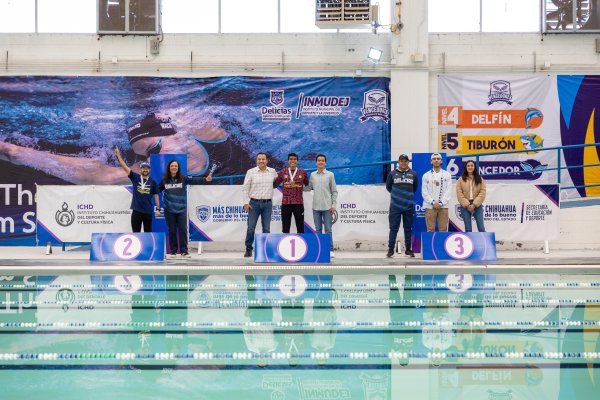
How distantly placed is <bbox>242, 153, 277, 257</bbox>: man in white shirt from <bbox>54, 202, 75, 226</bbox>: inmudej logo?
9.59 ft

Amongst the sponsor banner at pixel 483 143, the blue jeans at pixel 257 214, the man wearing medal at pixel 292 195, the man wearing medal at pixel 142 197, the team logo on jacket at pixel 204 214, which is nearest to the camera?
the blue jeans at pixel 257 214

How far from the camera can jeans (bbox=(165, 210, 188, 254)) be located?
11.5 m

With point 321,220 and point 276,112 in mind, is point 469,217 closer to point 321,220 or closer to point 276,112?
point 321,220

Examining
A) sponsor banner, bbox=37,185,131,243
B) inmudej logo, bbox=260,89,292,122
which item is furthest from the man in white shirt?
inmudej logo, bbox=260,89,292,122

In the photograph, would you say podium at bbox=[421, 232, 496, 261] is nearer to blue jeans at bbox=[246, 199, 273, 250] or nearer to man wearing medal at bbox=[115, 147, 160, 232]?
blue jeans at bbox=[246, 199, 273, 250]

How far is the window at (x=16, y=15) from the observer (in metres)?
14.8

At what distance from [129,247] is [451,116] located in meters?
6.91

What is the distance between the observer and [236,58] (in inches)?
583

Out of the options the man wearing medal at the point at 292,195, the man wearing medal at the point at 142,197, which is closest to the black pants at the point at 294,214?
the man wearing medal at the point at 292,195

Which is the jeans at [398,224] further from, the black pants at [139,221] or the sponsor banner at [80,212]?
the sponsor banner at [80,212]

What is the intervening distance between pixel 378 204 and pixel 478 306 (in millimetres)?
5656

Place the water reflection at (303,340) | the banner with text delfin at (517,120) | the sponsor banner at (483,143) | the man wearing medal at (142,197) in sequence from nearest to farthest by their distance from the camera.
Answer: the water reflection at (303,340), the man wearing medal at (142,197), the banner with text delfin at (517,120), the sponsor banner at (483,143)

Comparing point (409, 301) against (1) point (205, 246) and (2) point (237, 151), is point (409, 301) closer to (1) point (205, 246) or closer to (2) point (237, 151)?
(1) point (205, 246)

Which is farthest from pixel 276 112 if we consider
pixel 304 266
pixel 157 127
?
pixel 304 266
